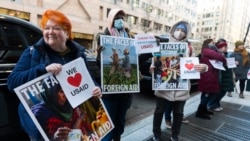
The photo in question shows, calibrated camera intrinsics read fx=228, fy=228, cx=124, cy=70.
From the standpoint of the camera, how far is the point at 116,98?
273 cm

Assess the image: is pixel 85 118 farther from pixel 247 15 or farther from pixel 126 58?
pixel 247 15

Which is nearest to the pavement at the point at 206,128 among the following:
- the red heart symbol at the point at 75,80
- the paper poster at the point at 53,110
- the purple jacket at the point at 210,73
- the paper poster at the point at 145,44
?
the purple jacket at the point at 210,73

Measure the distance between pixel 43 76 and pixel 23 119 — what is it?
17.2 inches

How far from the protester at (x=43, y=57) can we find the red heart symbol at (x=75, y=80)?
12cm

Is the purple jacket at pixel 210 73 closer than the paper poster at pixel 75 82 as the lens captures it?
No

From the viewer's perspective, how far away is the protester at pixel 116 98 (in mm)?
2664

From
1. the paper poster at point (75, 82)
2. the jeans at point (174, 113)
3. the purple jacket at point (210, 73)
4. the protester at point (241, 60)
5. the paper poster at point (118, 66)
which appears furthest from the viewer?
the protester at point (241, 60)

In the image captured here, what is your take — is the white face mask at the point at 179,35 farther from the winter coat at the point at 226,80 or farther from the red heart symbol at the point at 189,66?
the winter coat at the point at 226,80

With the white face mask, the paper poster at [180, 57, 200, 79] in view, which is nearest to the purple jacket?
the white face mask

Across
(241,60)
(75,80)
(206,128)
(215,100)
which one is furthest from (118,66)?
(241,60)

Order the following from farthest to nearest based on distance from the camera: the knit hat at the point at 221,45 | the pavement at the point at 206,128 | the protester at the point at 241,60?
the protester at the point at 241,60 → the knit hat at the point at 221,45 → the pavement at the point at 206,128

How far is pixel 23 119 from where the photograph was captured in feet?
5.88

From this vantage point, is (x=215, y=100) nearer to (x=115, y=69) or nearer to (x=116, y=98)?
(x=116, y=98)

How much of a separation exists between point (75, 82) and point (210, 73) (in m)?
3.30
